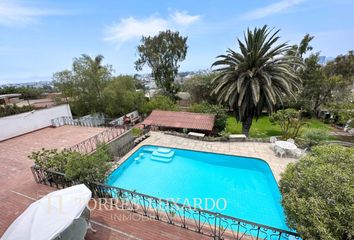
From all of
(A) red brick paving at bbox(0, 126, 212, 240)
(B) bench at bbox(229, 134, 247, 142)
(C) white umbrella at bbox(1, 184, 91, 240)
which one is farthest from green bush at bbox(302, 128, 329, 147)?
(C) white umbrella at bbox(1, 184, 91, 240)

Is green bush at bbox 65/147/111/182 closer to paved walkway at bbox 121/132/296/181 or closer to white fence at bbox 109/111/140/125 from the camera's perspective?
paved walkway at bbox 121/132/296/181

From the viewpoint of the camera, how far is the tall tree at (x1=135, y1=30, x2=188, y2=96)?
26.7 meters

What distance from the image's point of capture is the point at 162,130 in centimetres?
1702

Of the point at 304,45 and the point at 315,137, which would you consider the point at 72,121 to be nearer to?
the point at 315,137

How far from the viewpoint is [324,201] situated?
3.55 meters

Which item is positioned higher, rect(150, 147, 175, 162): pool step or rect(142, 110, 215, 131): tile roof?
rect(142, 110, 215, 131): tile roof

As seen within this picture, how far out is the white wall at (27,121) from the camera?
13.6 m

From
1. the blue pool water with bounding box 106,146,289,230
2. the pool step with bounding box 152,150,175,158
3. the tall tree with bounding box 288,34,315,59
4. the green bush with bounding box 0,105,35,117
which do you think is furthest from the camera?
the tall tree with bounding box 288,34,315,59

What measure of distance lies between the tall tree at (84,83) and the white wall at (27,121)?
253 centimetres

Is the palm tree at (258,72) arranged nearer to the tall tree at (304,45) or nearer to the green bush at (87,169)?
the green bush at (87,169)

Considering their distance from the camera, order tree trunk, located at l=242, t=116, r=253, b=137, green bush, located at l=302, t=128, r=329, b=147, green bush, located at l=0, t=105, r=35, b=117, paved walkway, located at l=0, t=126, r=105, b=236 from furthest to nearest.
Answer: tree trunk, located at l=242, t=116, r=253, b=137 < green bush, located at l=0, t=105, r=35, b=117 < green bush, located at l=302, t=128, r=329, b=147 < paved walkway, located at l=0, t=126, r=105, b=236

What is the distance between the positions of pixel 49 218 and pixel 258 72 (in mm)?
14167

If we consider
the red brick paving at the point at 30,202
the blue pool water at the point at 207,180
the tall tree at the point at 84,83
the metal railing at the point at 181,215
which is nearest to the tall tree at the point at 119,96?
the tall tree at the point at 84,83

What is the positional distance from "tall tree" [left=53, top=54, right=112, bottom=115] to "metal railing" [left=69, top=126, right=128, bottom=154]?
8272mm
